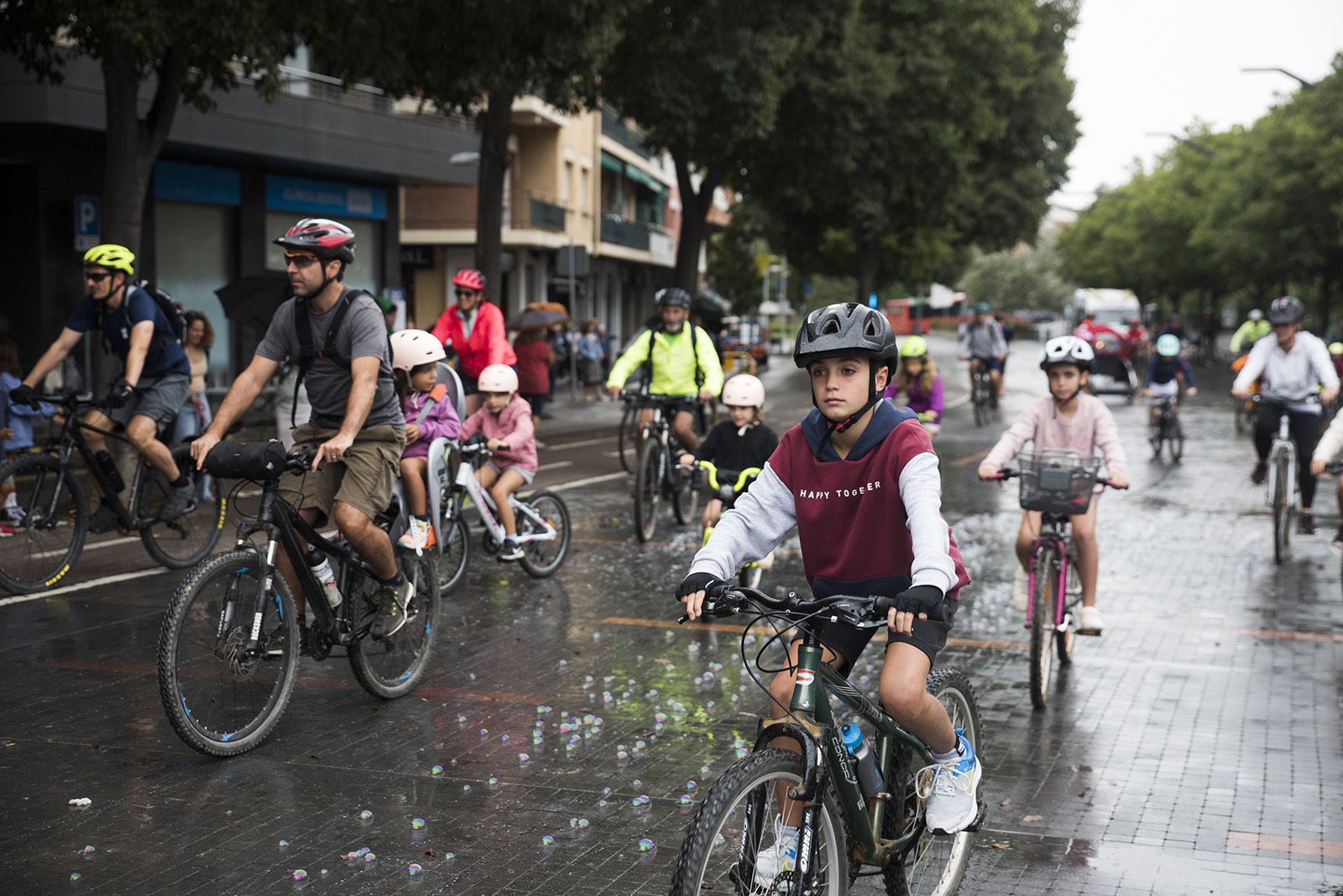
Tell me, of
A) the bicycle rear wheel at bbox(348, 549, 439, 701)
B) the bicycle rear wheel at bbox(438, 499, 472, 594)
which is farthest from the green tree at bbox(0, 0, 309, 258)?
the bicycle rear wheel at bbox(348, 549, 439, 701)

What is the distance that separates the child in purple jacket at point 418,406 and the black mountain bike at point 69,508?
1258mm

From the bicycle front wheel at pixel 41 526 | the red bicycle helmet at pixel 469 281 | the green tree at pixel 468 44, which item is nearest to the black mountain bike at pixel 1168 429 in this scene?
the green tree at pixel 468 44

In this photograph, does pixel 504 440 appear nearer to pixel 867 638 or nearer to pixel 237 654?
pixel 237 654

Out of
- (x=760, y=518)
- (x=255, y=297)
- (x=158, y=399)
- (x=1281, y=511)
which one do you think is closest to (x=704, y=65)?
(x=255, y=297)

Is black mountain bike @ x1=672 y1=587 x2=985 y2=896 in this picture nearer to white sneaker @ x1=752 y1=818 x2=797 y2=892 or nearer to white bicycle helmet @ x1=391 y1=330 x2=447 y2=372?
white sneaker @ x1=752 y1=818 x2=797 y2=892

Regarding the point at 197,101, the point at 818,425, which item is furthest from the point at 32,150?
the point at 818,425

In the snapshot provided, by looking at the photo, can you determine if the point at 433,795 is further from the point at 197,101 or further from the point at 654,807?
the point at 197,101

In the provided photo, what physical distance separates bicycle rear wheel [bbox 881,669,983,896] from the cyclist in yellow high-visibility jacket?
8079 millimetres

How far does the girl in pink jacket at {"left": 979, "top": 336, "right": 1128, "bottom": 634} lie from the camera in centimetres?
771

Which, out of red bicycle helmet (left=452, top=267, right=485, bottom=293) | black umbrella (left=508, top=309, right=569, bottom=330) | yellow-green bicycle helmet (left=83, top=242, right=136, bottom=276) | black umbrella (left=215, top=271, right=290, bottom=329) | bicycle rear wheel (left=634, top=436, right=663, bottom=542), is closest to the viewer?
yellow-green bicycle helmet (left=83, top=242, right=136, bottom=276)

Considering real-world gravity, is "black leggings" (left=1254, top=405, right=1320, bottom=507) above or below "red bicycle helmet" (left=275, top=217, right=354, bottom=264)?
below

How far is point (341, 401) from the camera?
267 inches

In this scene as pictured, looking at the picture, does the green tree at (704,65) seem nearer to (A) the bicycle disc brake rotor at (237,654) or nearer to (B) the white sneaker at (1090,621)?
(B) the white sneaker at (1090,621)

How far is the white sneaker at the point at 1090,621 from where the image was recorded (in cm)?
772
